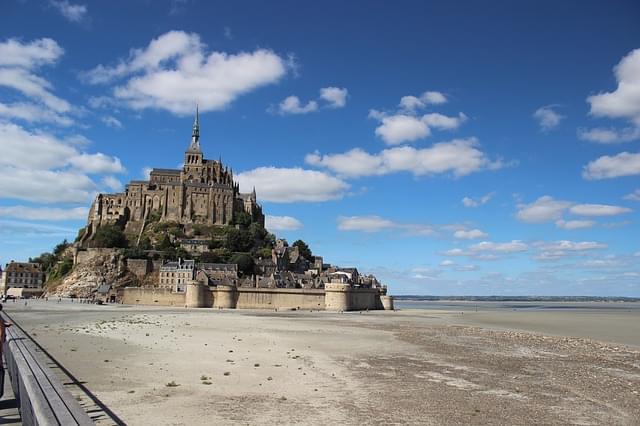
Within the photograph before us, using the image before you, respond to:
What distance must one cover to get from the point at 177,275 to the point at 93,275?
13869mm

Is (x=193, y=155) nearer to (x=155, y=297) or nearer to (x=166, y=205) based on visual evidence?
(x=166, y=205)

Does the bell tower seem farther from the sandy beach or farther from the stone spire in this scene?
the sandy beach

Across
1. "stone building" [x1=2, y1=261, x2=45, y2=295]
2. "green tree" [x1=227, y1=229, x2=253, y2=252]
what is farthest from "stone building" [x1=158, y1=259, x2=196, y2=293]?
"stone building" [x1=2, y1=261, x2=45, y2=295]

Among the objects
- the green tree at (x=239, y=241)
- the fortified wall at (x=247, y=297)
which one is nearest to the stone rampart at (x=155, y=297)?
the fortified wall at (x=247, y=297)

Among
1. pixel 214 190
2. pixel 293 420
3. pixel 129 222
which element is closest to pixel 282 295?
pixel 214 190

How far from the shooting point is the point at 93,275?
73938 mm

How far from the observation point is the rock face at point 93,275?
72.6m

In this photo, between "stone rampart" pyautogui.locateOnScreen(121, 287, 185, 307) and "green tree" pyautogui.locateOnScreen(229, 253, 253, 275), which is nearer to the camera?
"stone rampart" pyautogui.locateOnScreen(121, 287, 185, 307)

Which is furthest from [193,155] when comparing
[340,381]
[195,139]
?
[340,381]

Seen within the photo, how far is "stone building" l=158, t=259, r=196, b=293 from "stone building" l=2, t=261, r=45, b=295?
27.0 m

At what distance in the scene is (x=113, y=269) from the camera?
2955 inches

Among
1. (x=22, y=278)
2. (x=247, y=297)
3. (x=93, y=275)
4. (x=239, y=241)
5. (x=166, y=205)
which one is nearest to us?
(x=247, y=297)

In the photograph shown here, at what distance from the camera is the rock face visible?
7262cm

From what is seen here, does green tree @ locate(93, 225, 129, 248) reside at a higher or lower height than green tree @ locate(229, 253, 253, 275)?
higher
